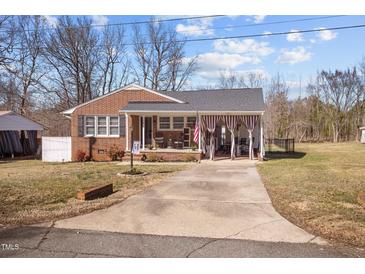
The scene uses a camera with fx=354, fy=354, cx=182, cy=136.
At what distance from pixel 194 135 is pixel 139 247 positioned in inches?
550

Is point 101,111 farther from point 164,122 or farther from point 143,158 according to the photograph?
point 143,158

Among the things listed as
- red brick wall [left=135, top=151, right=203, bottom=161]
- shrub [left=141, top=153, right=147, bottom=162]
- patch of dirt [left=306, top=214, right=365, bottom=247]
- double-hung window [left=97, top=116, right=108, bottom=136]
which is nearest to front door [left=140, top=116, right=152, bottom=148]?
shrub [left=141, top=153, right=147, bottom=162]

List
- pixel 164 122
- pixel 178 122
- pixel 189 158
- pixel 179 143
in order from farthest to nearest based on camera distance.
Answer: pixel 164 122
pixel 178 122
pixel 179 143
pixel 189 158

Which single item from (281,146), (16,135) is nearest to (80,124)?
(16,135)

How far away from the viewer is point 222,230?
5664 mm

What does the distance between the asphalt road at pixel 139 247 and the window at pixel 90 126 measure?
15674 millimetres

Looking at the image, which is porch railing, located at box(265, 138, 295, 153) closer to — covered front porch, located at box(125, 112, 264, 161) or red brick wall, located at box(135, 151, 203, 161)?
covered front porch, located at box(125, 112, 264, 161)

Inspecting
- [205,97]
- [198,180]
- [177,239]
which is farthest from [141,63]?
[177,239]

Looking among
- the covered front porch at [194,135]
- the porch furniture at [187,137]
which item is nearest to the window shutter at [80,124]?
the covered front porch at [194,135]

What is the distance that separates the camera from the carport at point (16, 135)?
86.5 ft

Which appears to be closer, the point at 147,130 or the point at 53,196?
the point at 53,196

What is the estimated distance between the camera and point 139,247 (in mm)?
4840
